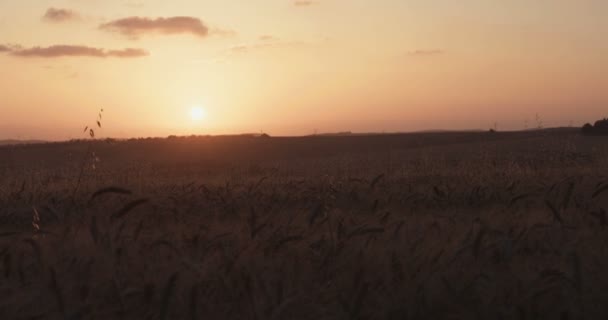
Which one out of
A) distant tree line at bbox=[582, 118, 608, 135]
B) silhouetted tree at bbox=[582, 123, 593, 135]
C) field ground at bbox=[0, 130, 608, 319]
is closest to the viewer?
field ground at bbox=[0, 130, 608, 319]

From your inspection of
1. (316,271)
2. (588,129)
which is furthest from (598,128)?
(316,271)

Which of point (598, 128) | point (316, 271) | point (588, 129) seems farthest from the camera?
point (588, 129)

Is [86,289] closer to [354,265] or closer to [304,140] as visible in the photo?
[354,265]

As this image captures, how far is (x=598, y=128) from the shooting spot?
45531mm

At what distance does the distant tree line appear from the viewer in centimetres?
4494

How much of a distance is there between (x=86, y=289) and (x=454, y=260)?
162 centimetres

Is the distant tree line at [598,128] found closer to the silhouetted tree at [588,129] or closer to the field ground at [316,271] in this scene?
the silhouetted tree at [588,129]

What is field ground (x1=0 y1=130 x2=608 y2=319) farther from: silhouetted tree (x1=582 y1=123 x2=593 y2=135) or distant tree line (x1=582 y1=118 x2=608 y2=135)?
silhouetted tree (x1=582 y1=123 x2=593 y2=135)

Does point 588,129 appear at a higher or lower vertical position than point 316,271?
higher

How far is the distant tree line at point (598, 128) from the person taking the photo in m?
44.9

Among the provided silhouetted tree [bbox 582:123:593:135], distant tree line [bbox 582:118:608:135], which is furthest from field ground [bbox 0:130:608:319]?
silhouetted tree [bbox 582:123:593:135]

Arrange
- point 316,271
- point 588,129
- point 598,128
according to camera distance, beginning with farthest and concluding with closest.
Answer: point 588,129, point 598,128, point 316,271

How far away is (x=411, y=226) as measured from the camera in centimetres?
420

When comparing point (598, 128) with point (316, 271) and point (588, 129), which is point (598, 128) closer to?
point (588, 129)
